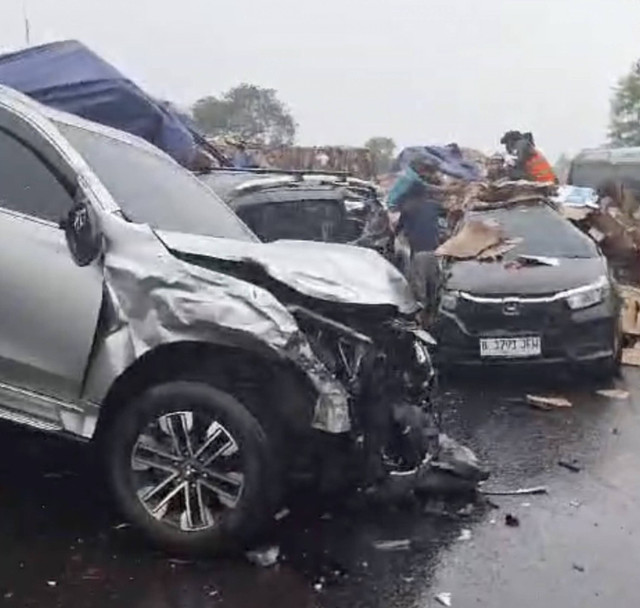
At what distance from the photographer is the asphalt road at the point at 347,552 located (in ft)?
14.3

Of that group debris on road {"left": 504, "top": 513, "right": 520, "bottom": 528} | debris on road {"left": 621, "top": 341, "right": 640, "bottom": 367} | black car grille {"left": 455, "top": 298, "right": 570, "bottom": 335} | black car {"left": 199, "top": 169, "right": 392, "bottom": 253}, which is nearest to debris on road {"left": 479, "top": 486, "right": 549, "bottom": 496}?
debris on road {"left": 504, "top": 513, "right": 520, "bottom": 528}

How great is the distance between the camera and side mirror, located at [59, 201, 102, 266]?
4.73m

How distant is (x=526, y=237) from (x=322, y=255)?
461 cm

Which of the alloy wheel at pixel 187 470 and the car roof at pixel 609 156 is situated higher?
the alloy wheel at pixel 187 470

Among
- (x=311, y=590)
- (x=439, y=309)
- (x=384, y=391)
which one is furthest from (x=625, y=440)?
(x=311, y=590)

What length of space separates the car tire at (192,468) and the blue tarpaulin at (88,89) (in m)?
6.15

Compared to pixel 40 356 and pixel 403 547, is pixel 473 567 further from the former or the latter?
pixel 40 356

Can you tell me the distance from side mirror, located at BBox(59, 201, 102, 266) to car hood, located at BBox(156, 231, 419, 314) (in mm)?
304

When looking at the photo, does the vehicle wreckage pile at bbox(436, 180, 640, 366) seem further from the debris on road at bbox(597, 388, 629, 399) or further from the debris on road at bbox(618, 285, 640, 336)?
the debris on road at bbox(597, 388, 629, 399)

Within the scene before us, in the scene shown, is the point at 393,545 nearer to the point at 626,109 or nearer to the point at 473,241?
the point at 473,241

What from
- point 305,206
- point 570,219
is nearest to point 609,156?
point 570,219

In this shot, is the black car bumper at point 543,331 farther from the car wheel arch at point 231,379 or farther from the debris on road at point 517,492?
the car wheel arch at point 231,379

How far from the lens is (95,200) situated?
488 centimetres

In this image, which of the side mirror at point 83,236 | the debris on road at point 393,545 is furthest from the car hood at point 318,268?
the debris on road at point 393,545
